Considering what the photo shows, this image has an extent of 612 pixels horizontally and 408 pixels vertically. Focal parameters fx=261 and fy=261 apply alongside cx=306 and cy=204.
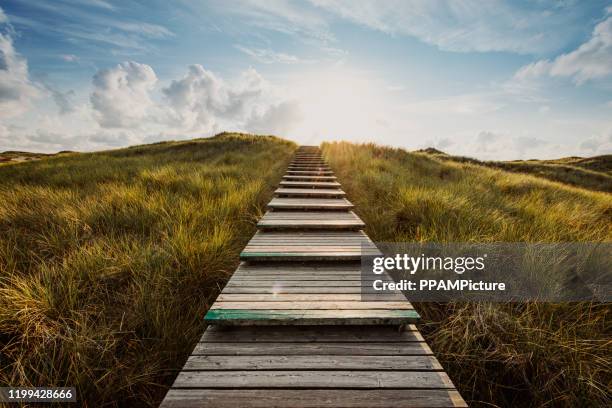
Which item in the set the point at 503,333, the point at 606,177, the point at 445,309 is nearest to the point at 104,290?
the point at 445,309

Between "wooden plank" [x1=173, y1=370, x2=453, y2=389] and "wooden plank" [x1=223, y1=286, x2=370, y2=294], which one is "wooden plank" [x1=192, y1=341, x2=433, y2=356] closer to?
"wooden plank" [x1=173, y1=370, x2=453, y2=389]

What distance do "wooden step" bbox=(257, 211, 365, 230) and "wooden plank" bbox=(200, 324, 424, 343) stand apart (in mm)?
1848

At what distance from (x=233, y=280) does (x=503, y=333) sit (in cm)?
209

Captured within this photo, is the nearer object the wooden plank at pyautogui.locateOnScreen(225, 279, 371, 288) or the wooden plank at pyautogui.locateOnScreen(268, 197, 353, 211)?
the wooden plank at pyautogui.locateOnScreen(225, 279, 371, 288)

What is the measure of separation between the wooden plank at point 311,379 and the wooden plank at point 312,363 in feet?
0.09

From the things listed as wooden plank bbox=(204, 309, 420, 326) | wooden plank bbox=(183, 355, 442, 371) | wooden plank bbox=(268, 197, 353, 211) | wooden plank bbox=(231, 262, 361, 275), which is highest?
wooden plank bbox=(268, 197, 353, 211)

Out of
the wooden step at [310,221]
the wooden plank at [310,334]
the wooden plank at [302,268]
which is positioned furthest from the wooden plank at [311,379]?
the wooden step at [310,221]

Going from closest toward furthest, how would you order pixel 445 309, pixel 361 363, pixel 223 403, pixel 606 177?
pixel 223 403 → pixel 361 363 → pixel 445 309 → pixel 606 177

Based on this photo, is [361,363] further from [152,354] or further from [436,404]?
[152,354]

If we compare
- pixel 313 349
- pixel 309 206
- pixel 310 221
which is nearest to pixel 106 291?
pixel 313 349

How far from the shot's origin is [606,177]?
2016 cm

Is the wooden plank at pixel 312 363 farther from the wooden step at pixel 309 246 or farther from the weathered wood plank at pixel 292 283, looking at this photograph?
the wooden step at pixel 309 246

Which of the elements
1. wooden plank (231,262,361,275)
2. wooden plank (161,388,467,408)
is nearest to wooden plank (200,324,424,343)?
wooden plank (161,388,467,408)

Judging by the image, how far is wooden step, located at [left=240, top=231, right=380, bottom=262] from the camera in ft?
8.88
